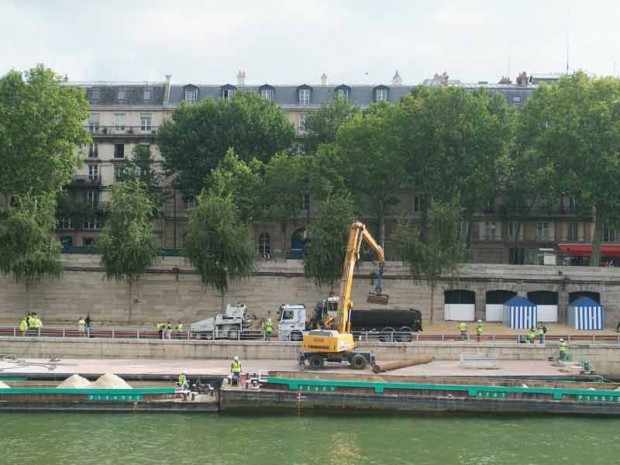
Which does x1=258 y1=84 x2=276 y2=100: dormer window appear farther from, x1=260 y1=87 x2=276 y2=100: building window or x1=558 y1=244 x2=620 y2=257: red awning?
x1=558 y1=244 x2=620 y2=257: red awning

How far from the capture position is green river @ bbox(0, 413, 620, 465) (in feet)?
105

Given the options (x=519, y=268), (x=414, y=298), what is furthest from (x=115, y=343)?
(x=519, y=268)

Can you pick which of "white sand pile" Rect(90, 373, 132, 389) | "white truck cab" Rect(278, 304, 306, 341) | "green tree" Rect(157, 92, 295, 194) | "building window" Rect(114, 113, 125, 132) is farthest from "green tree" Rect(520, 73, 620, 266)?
"building window" Rect(114, 113, 125, 132)

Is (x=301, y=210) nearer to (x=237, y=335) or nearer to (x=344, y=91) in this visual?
(x=344, y=91)

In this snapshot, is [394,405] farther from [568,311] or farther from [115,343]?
[568,311]

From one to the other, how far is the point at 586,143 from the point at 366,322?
76.0 ft

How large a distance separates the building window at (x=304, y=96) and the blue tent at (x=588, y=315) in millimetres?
35598

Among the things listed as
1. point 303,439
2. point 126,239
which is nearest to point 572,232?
point 126,239

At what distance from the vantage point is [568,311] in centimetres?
6009

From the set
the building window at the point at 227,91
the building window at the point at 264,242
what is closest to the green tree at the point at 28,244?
the building window at the point at 264,242

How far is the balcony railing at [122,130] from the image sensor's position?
272ft

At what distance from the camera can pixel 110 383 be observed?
39.4 meters

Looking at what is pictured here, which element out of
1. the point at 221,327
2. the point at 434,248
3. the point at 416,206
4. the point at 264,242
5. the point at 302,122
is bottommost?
the point at 221,327

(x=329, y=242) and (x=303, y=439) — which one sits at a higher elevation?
(x=329, y=242)
